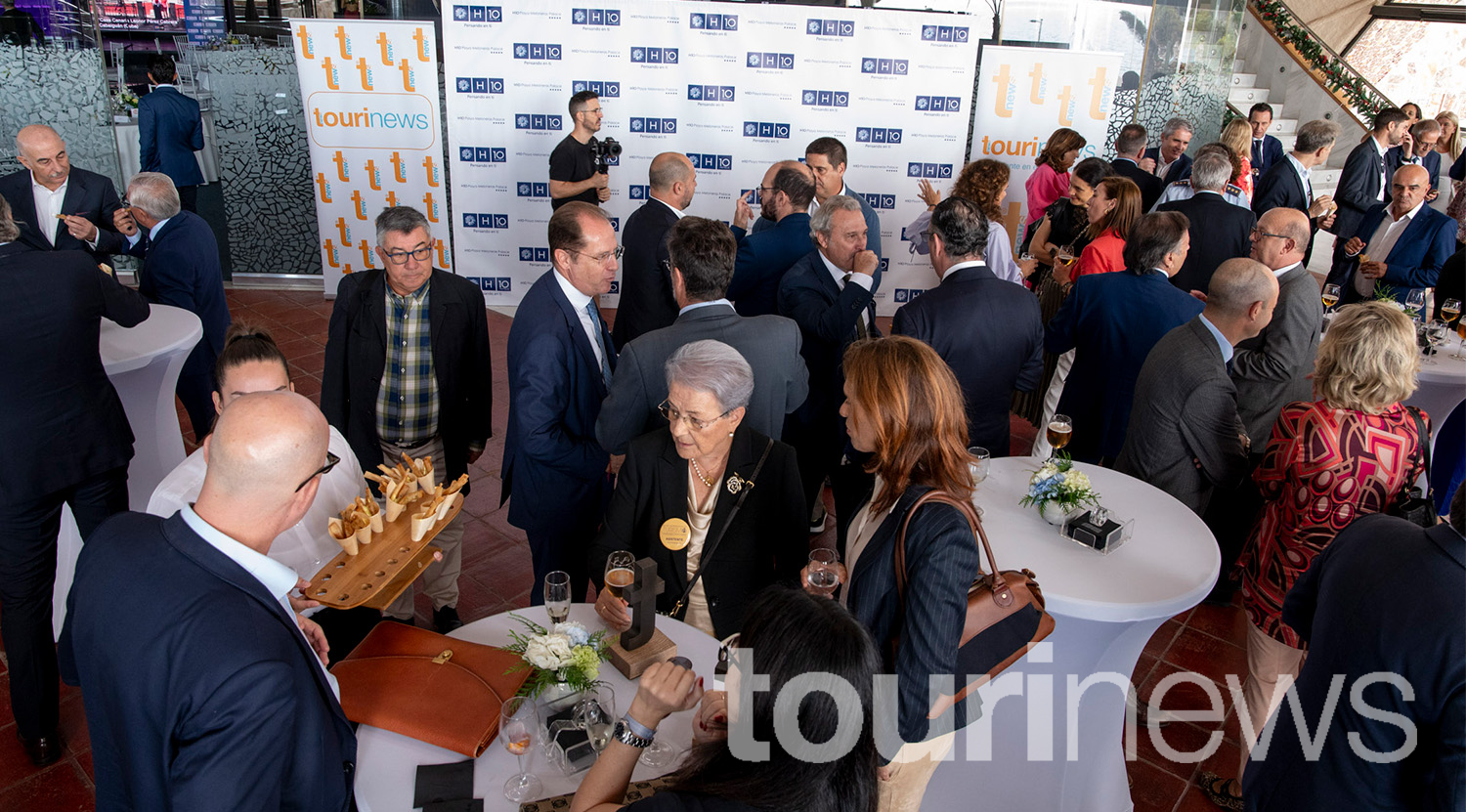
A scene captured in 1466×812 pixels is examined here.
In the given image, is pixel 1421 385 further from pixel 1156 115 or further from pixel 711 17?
pixel 711 17

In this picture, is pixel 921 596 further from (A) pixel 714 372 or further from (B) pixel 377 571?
(B) pixel 377 571

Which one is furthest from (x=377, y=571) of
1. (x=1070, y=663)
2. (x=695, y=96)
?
(x=695, y=96)

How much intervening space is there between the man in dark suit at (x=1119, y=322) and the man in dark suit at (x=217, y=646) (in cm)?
322

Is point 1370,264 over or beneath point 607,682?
over

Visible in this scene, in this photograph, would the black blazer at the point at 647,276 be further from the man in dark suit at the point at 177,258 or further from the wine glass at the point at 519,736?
the wine glass at the point at 519,736

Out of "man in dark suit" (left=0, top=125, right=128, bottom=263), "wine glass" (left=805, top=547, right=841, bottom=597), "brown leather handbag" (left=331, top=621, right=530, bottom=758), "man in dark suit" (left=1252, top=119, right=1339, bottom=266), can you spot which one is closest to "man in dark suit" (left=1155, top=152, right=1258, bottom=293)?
"man in dark suit" (left=1252, top=119, right=1339, bottom=266)

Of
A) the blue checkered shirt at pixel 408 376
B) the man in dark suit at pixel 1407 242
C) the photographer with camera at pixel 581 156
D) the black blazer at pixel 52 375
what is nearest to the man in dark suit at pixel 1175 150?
the man in dark suit at pixel 1407 242

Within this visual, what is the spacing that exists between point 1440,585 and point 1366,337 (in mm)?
1044

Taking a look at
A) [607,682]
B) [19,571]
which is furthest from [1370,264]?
[19,571]

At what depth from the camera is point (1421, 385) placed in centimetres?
444

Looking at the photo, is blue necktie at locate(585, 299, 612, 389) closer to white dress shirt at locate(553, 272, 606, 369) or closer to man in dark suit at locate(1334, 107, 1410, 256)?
white dress shirt at locate(553, 272, 606, 369)

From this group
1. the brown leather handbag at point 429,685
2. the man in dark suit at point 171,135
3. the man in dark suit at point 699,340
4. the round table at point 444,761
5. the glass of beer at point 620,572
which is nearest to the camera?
the round table at point 444,761

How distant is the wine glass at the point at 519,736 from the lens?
1.78m

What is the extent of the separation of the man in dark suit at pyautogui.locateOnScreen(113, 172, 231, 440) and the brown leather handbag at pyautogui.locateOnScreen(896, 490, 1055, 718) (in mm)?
3739
